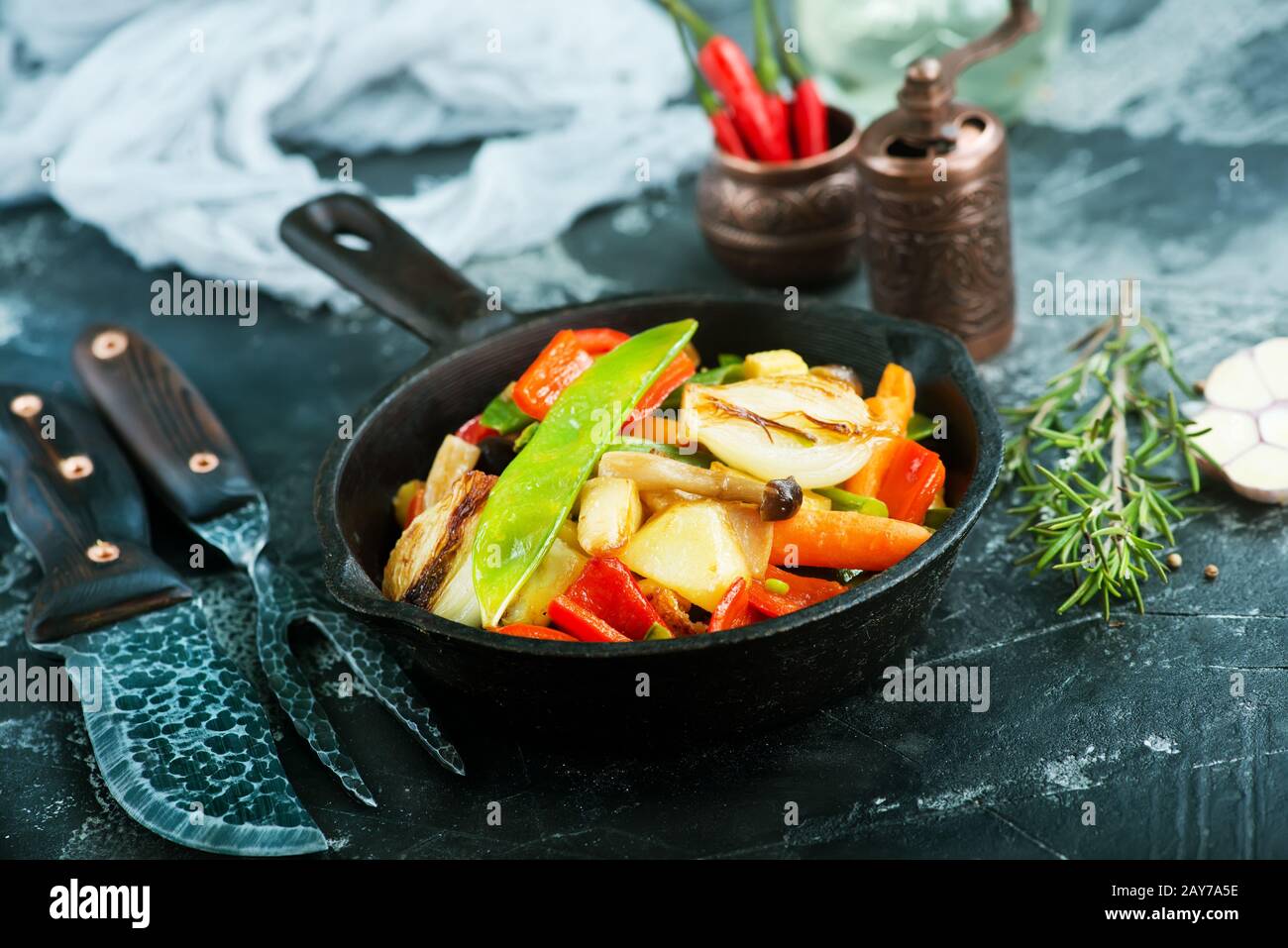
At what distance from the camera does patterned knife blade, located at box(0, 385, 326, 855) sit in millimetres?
1752

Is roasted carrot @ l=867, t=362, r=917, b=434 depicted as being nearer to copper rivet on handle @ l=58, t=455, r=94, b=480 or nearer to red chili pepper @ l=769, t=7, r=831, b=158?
red chili pepper @ l=769, t=7, r=831, b=158

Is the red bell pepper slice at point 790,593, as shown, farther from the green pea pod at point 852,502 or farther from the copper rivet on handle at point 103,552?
the copper rivet on handle at point 103,552

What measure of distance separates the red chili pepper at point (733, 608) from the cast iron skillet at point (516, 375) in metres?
0.08

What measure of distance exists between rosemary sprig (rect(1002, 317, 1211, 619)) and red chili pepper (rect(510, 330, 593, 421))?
72 cm

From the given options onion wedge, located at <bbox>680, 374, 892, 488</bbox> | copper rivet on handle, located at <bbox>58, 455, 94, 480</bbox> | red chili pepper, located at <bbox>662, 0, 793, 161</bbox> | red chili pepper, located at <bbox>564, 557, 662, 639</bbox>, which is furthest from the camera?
red chili pepper, located at <bbox>662, 0, 793, 161</bbox>

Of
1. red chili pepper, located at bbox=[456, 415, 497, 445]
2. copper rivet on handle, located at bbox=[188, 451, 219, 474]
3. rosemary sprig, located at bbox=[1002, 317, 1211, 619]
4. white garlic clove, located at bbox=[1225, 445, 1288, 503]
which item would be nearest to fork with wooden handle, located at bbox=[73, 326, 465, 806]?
copper rivet on handle, located at bbox=[188, 451, 219, 474]

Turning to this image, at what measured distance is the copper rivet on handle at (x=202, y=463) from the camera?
90.6 inches

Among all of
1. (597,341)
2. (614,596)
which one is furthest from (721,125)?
(614,596)

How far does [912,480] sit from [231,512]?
45.2 inches

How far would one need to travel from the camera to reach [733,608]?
67.2 inches

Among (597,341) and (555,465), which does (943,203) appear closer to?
(597,341)

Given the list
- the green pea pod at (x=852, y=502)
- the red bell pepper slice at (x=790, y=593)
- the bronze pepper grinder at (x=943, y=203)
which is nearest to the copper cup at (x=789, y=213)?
the bronze pepper grinder at (x=943, y=203)

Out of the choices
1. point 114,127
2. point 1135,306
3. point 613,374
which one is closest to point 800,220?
point 1135,306

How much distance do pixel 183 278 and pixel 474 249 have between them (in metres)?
0.70
